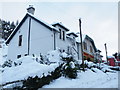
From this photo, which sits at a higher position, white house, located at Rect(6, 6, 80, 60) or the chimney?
the chimney

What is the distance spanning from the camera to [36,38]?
1892 centimetres

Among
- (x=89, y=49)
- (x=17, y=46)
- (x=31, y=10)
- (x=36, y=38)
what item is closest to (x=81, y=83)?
(x=36, y=38)

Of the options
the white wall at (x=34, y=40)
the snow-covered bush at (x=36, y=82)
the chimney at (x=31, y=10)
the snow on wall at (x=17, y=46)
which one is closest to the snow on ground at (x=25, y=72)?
the snow-covered bush at (x=36, y=82)

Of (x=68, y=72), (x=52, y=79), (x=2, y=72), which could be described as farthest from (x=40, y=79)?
(x=2, y=72)

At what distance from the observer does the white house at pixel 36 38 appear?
59.3 feet

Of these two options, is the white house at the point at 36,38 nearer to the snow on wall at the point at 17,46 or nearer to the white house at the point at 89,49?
the snow on wall at the point at 17,46

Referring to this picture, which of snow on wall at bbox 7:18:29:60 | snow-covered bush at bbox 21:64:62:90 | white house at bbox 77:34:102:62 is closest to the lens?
snow-covered bush at bbox 21:64:62:90

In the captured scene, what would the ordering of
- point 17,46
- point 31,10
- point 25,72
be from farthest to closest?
1. point 31,10
2. point 17,46
3. point 25,72

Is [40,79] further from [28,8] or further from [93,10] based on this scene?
[28,8]

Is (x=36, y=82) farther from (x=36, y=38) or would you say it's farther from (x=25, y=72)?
(x=36, y=38)

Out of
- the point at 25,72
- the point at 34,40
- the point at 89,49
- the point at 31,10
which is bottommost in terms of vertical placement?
the point at 25,72

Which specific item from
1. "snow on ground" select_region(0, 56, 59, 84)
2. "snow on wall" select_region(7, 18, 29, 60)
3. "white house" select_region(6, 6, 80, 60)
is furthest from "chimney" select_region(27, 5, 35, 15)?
"snow on ground" select_region(0, 56, 59, 84)

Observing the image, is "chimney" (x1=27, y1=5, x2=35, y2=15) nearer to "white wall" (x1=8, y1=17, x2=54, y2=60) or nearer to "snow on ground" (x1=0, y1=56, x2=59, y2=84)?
"white wall" (x1=8, y1=17, x2=54, y2=60)

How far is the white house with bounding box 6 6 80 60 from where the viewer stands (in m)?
18.1
